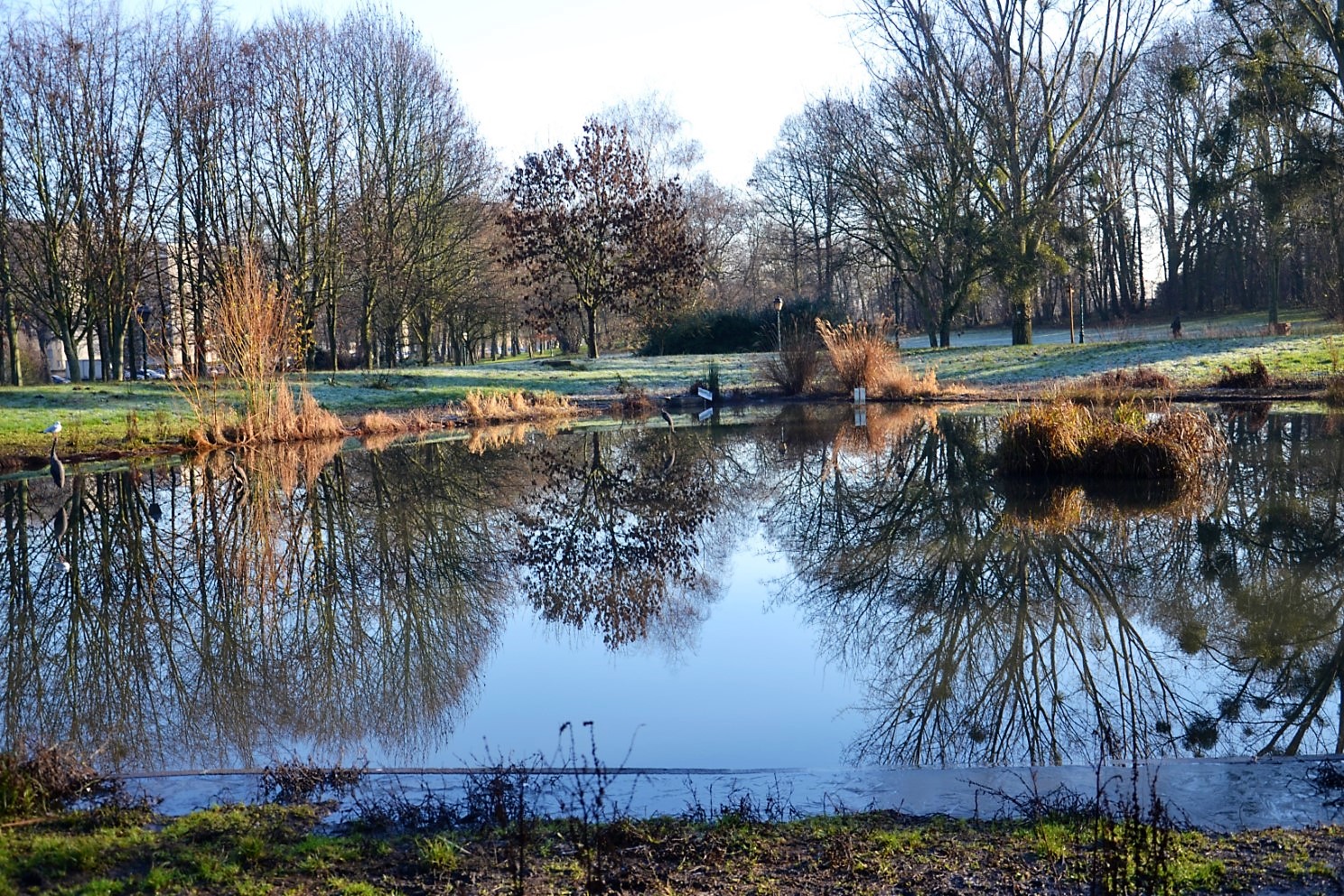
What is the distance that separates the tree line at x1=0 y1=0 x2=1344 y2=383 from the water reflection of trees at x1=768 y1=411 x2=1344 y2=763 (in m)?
15.6

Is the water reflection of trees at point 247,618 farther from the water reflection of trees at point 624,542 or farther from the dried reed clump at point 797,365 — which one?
the dried reed clump at point 797,365

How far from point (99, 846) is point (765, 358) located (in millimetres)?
29933

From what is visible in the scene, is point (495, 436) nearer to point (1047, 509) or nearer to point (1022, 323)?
point (1047, 509)

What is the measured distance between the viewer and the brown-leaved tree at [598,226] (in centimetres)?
3597

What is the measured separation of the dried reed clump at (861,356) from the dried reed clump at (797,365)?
111 centimetres

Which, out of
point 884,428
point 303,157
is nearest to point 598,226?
point 303,157

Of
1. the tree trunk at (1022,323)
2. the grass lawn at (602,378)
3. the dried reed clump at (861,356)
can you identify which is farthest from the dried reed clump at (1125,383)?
the tree trunk at (1022,323)

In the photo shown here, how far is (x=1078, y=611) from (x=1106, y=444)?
5779 mm

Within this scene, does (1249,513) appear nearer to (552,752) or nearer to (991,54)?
(552,752)

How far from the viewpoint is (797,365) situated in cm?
2805

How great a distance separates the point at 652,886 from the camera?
3.37 m

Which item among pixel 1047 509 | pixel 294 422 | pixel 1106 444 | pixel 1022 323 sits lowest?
pixel 1047 509

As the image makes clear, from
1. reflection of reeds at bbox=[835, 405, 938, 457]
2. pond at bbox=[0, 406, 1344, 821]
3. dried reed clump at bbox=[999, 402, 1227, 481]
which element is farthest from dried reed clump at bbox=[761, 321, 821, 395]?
dried reed clump at bbox=[999, 402, 1227, 481]

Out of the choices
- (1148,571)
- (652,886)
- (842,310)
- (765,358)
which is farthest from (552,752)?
(842,310)
